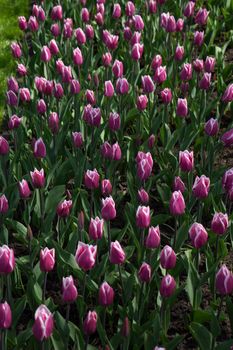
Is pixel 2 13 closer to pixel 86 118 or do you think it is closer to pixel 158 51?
pixel 158 51

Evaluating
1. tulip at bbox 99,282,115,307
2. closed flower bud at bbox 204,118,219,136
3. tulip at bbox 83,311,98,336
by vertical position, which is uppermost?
closed flower bud at bbox 204,118,219,136

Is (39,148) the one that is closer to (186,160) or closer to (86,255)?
(186,160)

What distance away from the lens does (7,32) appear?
6391 millimetres

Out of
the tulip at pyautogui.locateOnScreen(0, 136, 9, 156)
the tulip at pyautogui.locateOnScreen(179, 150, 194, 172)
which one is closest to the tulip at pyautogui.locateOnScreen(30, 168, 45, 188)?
the tulip at pyautogui.locateOnScreen(0, 136, 9, 156)

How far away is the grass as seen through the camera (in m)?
5.53

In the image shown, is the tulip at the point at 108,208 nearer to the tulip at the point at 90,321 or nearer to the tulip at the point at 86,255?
the tulip at the point at 86,255

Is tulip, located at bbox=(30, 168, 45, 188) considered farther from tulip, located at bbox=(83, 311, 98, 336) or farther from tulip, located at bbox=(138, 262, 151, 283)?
tulip, located at bbox=(83, 311, 98, 336)

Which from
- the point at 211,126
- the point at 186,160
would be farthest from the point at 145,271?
the point at 211,126

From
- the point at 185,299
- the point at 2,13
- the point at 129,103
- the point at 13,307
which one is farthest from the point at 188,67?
the point at 2,13

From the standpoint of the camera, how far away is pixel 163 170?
3.73 metres

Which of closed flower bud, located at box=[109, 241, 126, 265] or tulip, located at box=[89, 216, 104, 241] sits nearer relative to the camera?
closed flower bud, located at box=[109, 241, 126, 265]

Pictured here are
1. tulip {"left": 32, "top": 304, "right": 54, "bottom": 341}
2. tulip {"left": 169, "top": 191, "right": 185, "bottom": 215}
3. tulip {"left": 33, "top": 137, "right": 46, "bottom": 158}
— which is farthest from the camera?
tulip {"left": 33, "top": 137, "right": 46, "bottom": 158}

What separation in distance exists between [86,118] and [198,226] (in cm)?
123

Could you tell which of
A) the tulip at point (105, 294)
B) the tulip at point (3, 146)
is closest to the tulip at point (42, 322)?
the tulip at point (105, 294)
